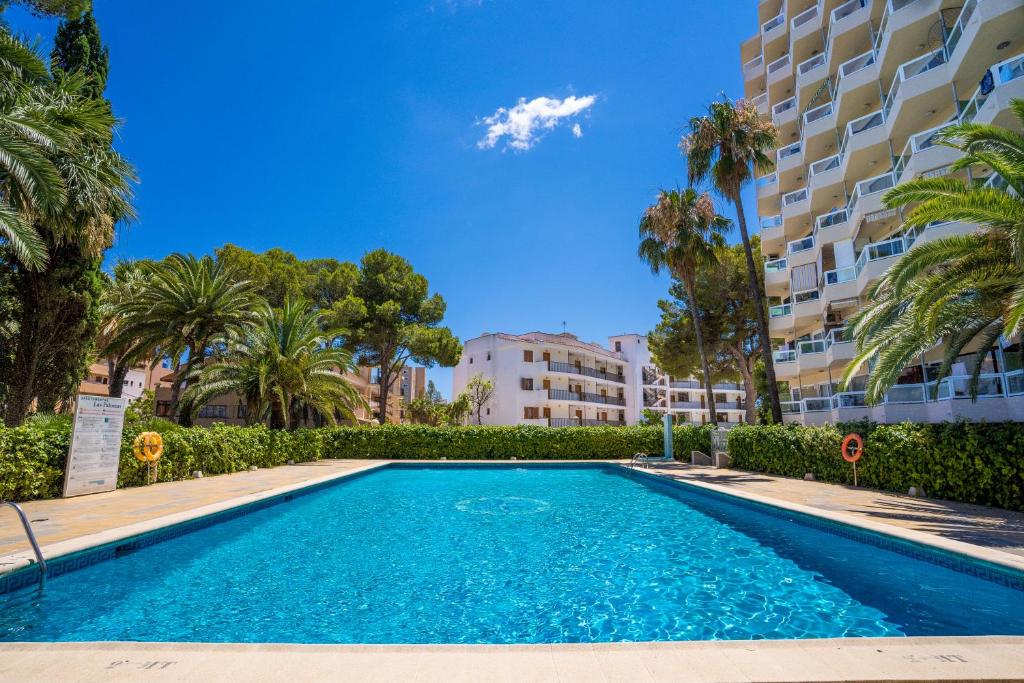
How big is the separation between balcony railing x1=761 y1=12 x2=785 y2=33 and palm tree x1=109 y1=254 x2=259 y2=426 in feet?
105

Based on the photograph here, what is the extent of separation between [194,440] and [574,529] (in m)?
11.3

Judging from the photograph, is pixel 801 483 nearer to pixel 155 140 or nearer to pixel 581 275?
pixel 581 275

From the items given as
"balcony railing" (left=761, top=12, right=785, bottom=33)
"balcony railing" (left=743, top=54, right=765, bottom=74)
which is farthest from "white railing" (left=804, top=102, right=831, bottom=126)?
"balcony railing" (left=743, top=54, right=765, bottom=74)

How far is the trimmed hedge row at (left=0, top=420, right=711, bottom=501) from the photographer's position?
381 inches

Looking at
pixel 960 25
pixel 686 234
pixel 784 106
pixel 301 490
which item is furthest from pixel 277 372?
pixel 784 106

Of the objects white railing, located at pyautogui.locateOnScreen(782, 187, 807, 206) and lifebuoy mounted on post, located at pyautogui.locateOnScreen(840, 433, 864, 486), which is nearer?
lifebuoy mounted on post, located at pyautogui.locateOnScreen(840, 433, 864, 486)

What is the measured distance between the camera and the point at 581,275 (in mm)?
27422

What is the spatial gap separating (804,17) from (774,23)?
159 inches

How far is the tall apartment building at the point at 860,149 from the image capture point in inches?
557

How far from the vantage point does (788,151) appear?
27.0 metres

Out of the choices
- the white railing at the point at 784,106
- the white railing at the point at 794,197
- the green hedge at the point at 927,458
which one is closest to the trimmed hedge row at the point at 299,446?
the green hedge at the point at 927,458

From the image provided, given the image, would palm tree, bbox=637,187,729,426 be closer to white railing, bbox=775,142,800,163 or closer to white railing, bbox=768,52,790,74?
white railing, bbox=775,142,800,163

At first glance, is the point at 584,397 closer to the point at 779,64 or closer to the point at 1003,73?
the point at 779,64

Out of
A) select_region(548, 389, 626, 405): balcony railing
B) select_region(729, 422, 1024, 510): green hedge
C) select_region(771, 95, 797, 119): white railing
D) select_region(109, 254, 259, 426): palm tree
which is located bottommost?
select_region(729, 422, 1024, 510): green hedge
